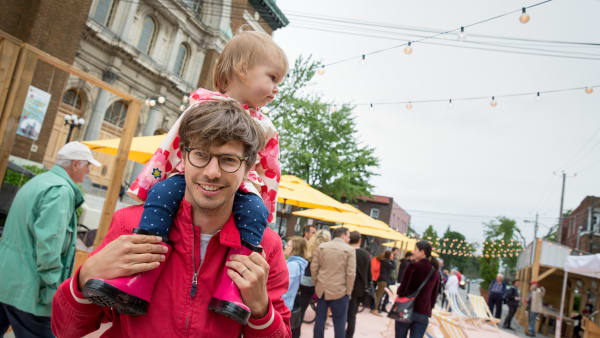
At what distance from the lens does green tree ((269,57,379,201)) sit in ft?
74.0

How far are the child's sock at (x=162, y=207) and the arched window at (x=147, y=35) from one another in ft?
73.1

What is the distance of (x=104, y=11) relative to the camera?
18.6m

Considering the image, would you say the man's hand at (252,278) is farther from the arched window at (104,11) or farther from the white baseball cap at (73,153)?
the arched window at (104,11)

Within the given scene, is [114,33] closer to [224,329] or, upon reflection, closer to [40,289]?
[40,289]

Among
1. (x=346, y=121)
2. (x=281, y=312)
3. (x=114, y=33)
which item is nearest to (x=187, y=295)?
(x=281, y=312)

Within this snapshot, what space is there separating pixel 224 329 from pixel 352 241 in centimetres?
612

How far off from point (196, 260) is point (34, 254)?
215 centimetres

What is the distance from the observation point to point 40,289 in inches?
106

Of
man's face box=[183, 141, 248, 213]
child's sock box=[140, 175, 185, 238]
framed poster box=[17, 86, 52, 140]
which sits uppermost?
framed poster box=[17, 86, 52, 140]

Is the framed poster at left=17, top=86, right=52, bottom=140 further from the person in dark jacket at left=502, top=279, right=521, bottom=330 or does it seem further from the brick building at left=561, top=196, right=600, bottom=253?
the brick building at left=561, top=196, right=600, bottom=253

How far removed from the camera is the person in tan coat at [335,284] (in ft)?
19.8

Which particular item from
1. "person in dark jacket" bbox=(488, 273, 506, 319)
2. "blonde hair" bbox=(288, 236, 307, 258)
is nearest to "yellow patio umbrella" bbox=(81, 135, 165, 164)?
"blonde hair" bbox=(288, 236, 307, 258)

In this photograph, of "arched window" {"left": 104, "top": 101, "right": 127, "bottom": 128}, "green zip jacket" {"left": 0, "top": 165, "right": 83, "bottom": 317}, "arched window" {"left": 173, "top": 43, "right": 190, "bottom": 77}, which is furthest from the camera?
"arched window" {"left": 173, "top": 43, "right": 190, "bottom": 77}

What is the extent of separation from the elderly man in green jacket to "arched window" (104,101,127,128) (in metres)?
18.9
